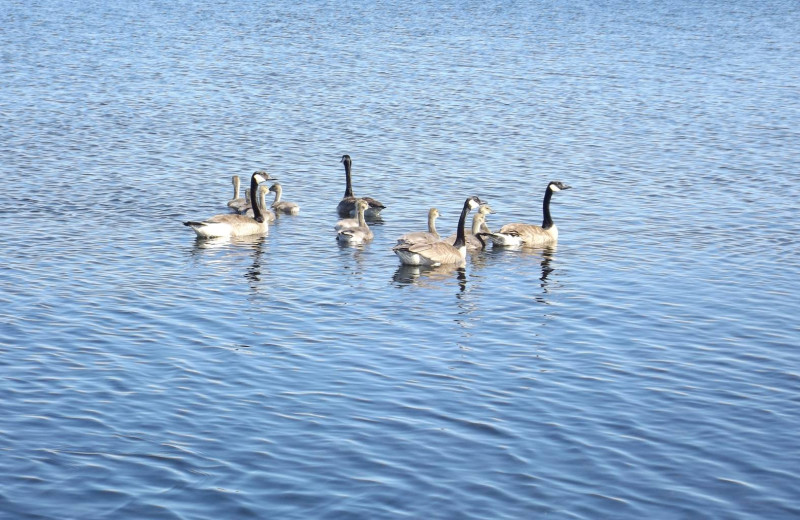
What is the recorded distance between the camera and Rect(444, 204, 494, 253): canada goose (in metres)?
29.0

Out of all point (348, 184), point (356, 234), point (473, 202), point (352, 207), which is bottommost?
point (356, 234)

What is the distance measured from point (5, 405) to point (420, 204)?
57.8 ft

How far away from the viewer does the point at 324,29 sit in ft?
259

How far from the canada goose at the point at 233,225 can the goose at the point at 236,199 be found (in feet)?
4.31

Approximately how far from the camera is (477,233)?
29.3 meters

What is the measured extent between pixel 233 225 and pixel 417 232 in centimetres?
487

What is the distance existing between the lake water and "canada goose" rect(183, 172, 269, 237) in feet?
1.71

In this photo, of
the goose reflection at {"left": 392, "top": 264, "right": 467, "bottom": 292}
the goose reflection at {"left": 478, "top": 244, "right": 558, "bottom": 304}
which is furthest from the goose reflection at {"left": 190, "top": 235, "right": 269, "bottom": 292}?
the goose reflection at {"left": 478, "top": 244, "right": 558, "bottom": 304}

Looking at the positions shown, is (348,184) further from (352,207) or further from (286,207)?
(286,207)

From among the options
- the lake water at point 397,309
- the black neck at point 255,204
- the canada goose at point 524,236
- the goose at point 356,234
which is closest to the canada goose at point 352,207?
the lake water at point 397,309

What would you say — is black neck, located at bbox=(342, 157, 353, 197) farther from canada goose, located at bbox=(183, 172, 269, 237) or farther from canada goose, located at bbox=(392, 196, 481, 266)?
canada goose, located at bbox=(392, 196, 481, 266)

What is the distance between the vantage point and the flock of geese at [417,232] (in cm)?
2692

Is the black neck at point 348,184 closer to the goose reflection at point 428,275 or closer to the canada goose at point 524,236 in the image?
the canada goose at point 524,236

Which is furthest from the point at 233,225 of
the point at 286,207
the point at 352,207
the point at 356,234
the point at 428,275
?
the point at 428,275
